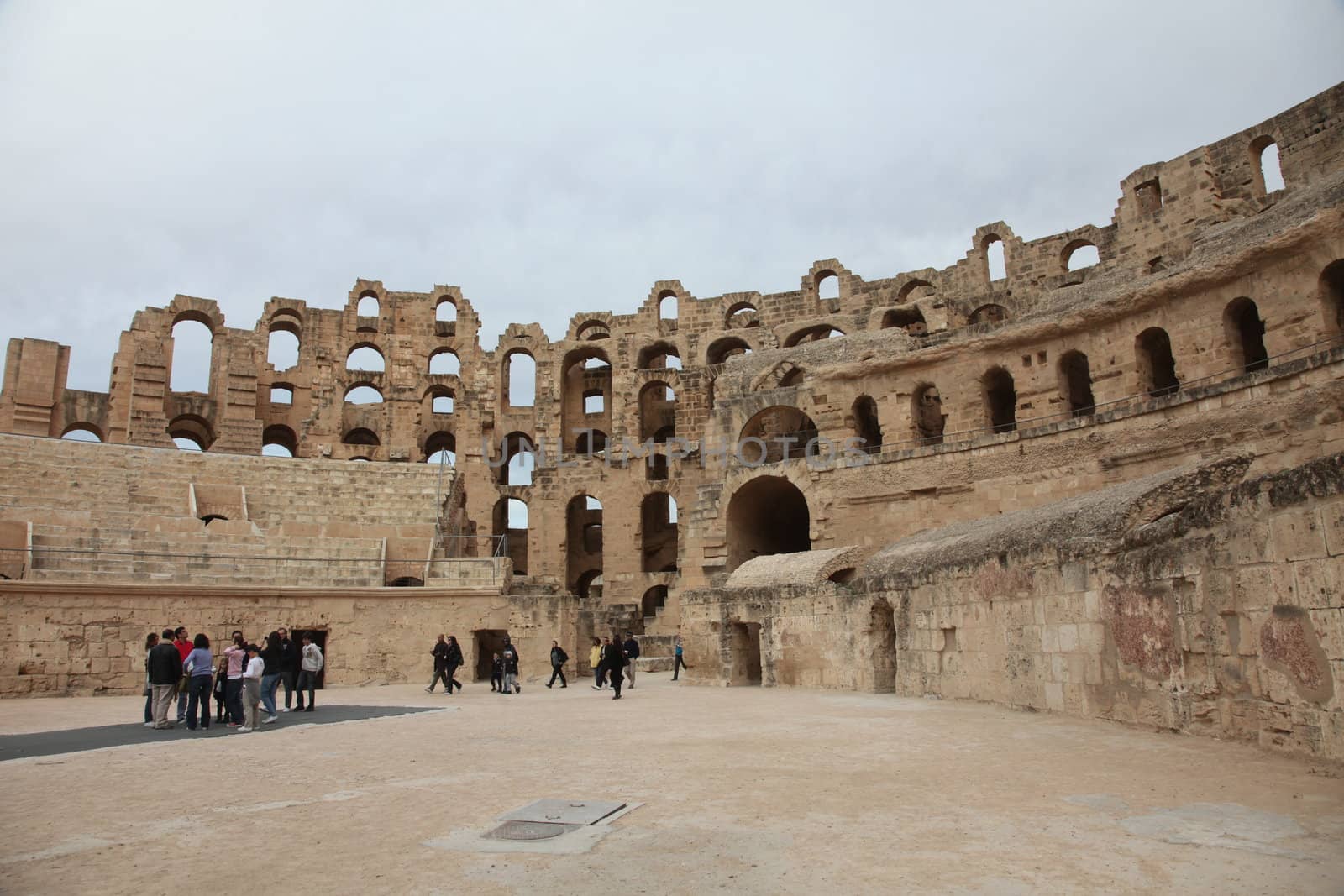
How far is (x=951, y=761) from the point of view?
6809 mm

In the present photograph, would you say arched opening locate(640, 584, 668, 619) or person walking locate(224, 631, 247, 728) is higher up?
arched opening locate(640, 584, 668, 619)

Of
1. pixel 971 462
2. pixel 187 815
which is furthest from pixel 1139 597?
pixel 971 462

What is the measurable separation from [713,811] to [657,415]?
98.2ft

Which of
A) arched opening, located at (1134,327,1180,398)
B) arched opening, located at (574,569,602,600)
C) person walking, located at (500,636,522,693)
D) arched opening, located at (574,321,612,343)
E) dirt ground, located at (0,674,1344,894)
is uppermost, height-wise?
arched opening, located at (574,321,612,343)

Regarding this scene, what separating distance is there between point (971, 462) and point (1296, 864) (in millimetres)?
16299

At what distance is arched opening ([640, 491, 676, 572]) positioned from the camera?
32469mm

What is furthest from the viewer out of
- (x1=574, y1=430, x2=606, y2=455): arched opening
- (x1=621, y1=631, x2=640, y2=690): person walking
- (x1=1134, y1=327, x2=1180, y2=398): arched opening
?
(x1=574, y1=430, x2=606, y2=455): arched opening

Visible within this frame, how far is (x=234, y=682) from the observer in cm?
1047

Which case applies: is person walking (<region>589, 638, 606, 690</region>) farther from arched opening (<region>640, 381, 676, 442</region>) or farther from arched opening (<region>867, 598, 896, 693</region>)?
arched opening (<region>640, 381, 676, 442</region>)

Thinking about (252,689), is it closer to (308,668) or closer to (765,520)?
(308,668)

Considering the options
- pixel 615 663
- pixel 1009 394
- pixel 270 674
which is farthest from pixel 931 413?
pixel 270 674

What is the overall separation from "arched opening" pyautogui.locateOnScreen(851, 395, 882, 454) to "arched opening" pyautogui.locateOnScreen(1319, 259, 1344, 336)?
9275 millimetres

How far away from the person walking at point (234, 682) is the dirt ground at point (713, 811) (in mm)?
1338

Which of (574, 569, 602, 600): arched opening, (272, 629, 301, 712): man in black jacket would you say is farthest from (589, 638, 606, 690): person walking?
(574, 569, 602, 600): arched opening
